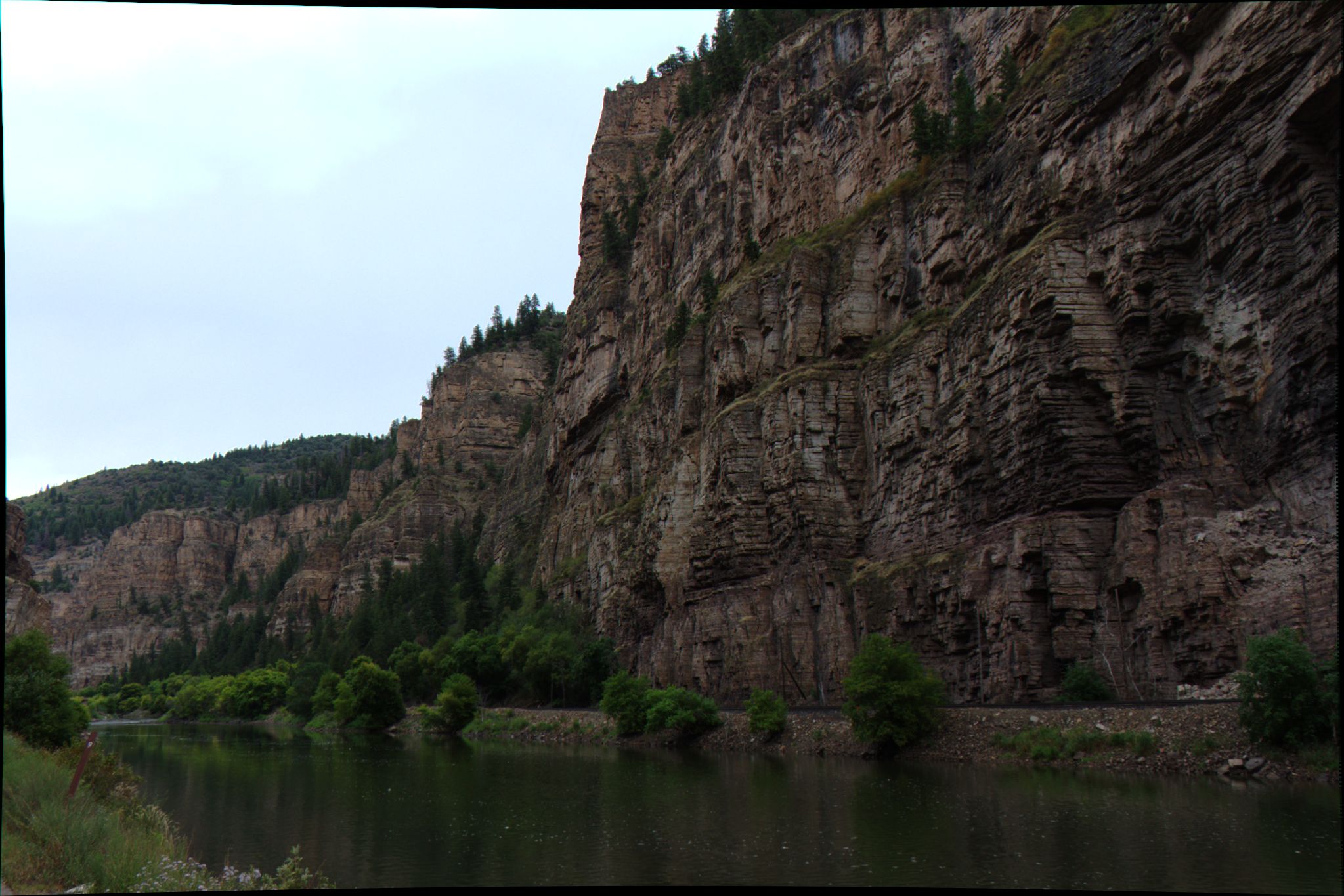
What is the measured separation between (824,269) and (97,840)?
4975 centimetres

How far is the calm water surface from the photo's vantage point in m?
15.5

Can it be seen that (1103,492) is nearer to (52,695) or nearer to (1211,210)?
(1211,210)

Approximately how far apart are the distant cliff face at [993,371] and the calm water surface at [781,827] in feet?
29.2

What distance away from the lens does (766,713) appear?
42031 millimetres

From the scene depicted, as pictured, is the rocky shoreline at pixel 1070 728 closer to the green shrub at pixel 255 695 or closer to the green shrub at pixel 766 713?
the green shrub at pixel 766 713

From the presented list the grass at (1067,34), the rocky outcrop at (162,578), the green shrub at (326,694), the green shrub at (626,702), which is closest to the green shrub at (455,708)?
the green shrub at (626,702)

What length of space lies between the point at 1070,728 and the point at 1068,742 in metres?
0.57

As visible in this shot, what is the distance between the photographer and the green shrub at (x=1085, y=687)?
32.4 m

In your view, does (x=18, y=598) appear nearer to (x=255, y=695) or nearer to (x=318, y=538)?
(x=255, y=695)

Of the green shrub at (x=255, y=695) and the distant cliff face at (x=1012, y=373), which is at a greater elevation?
the distant cliff face at (x=1012, y=373)

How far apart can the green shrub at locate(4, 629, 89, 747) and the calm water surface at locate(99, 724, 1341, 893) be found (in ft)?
12.8

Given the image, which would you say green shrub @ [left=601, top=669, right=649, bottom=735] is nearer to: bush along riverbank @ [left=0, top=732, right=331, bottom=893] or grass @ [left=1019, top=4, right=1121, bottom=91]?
bush along riverbank @ [left=0, top=732, right=331, bottom=893]

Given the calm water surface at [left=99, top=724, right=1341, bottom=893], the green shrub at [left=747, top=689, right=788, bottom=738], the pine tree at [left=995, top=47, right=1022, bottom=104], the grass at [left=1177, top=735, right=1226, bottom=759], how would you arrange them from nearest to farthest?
the calm water surface at [left=99, top=724, right=1341, bottom=893]
the grass at [left=1177, top=735, right=1226, bottom=759]
the green shrub at [left=747, top=689, right=788, bottom=738]
the pine tree at [left=995, top=47, right=1022, bottom=104]

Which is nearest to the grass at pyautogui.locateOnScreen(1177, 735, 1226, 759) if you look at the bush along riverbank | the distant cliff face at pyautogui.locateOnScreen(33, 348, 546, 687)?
the bush along riverbank
